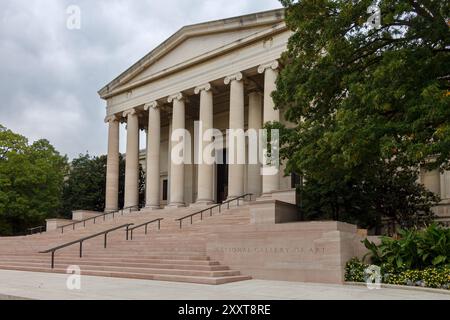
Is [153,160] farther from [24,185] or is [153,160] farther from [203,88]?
[24,185]

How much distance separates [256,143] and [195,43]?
8602 millimetres

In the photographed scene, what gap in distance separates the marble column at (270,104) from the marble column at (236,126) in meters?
2.07

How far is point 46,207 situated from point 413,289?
112ft

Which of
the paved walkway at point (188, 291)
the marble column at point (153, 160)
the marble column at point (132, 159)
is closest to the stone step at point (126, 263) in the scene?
the paved walkway at point (188, 291)

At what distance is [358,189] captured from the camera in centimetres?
2242

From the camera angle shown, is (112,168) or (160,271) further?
(112,168)

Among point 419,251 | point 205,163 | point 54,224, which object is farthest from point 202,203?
point 419,251

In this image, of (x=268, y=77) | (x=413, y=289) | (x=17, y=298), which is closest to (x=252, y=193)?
(x=268, y=77)

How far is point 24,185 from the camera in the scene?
40656 mm

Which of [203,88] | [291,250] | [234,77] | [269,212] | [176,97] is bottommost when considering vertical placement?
[291,250]

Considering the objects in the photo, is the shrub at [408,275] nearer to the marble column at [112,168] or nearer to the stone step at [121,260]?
the stone step at [121,260]

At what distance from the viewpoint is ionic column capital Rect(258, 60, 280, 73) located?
29562 mm

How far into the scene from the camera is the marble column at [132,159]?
38.7m
